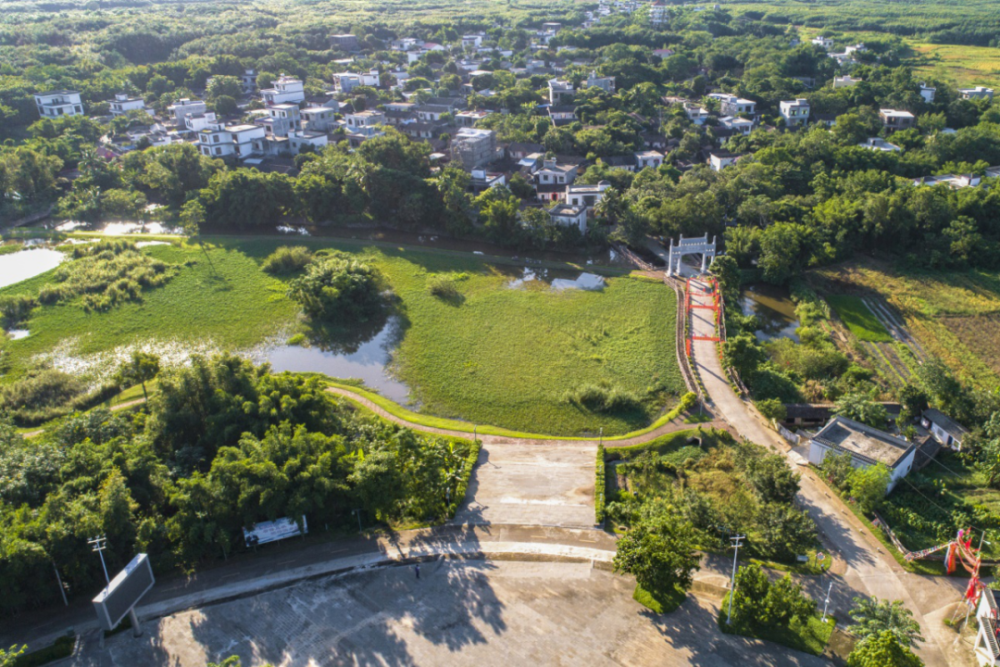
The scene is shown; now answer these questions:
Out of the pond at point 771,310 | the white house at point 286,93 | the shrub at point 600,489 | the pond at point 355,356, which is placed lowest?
the pond at point 771,310

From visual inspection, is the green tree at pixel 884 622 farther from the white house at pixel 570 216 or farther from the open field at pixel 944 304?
the white house at pixel 570 216

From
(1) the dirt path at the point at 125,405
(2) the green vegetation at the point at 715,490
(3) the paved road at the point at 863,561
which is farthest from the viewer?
(1) the dirt path at the point at 125,405

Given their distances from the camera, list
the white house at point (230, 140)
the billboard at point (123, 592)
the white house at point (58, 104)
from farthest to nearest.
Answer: the white house at point (58, 104), the white house at point (230, 140), the billboard at point (123, 592)

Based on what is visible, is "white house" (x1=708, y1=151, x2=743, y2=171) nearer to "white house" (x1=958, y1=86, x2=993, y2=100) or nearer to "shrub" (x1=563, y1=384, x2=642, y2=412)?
"shrub" (x1=563, y1=384, x2=642, y2=412)

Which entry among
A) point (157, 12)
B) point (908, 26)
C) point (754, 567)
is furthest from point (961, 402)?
point (157, 12)

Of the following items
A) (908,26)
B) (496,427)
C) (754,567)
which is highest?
(908,26)

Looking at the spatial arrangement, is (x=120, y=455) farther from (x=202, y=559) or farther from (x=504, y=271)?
(x=504, y=271)

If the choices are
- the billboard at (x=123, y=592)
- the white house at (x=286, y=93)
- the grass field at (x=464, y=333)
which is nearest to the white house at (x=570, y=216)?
the grass field at (x=464, y=333)
